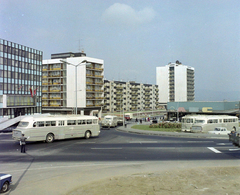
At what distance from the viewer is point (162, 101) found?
449 ft

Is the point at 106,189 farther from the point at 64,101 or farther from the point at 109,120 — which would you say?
the point at 64,101

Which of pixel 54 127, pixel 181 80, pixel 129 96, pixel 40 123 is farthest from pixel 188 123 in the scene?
pixel 181 80

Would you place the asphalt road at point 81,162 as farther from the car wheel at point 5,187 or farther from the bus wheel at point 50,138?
the bus wheel at point 50,138

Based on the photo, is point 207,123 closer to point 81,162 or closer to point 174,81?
point 81,162

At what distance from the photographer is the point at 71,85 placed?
250ft

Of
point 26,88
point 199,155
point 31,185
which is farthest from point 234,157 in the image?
point 26,88

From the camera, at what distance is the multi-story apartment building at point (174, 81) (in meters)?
128

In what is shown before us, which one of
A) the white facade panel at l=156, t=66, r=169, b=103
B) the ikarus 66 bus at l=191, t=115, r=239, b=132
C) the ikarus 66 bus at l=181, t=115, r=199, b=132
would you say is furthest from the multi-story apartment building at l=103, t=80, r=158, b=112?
the ikarus 66 bus at l=191, t=115, r=239, b=132

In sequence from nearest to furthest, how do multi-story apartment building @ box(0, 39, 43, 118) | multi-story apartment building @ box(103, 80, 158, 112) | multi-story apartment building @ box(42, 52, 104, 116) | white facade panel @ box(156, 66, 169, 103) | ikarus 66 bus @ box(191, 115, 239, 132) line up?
1. ikarus 66 bus @ box(191, 115, 239, 132)
2. multi-story apartment building @ box(0, 39, 43, 118)
3. multi-story apartment building @ box(42, 52, 104, 116)
4. multi-story apartment building @ box(103, 80, 158, 112)
5. white facade panel @ box(156, 66, 169, 103)

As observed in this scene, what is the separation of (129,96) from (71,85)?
41.8 metres

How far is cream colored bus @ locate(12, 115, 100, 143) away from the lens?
20.8 m

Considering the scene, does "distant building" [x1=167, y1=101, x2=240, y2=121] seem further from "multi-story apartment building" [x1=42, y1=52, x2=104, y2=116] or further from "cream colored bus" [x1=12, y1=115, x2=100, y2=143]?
"cream colored bus" [x1=12, y1=115, x2=100, y2=143]

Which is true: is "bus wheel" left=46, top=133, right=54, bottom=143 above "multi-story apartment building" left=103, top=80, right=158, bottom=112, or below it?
below

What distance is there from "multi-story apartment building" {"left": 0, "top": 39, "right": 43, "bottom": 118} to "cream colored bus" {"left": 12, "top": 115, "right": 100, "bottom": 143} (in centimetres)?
3202
